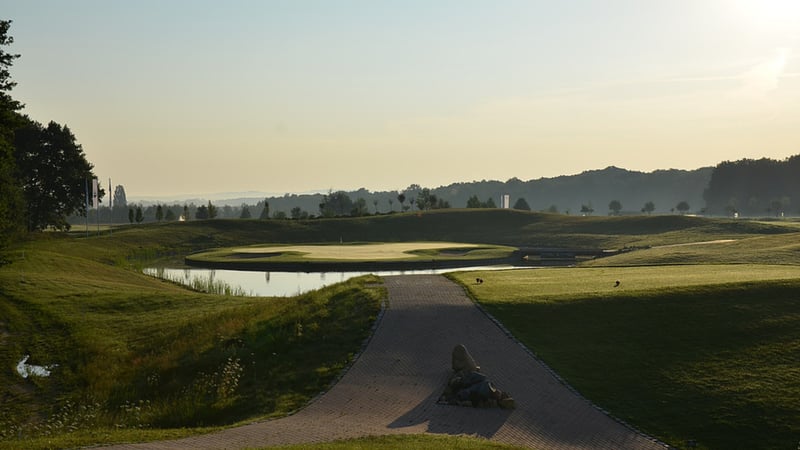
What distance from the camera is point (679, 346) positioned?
22.0 m

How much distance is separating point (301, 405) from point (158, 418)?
13.4 feet

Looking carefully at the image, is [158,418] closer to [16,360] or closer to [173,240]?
[16,360]

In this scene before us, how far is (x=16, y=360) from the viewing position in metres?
25.8

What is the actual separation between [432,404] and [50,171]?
72.0 metres

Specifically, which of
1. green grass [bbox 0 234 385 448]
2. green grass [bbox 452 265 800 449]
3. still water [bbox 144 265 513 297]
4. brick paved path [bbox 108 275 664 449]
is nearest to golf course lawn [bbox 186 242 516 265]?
still water [bbox 144 265 513 297]

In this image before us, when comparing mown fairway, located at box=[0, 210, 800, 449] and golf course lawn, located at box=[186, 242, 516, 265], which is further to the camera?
golf course lawn, located at box=[186, 242, 516, 265]

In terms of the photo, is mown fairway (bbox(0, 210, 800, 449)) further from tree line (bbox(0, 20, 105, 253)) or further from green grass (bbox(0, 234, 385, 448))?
tree line (bbox(0, 20, 105, 253))

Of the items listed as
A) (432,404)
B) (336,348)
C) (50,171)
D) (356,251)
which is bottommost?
(432,404)

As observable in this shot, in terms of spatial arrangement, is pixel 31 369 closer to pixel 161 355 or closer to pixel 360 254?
pixel 161 355

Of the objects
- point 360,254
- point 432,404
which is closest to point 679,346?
point 432,404

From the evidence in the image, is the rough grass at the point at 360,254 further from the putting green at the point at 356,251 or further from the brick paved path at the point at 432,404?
the brick paved path at the point at 432,404

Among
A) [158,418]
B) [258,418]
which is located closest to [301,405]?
[258,418]

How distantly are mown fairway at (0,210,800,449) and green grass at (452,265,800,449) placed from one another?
0.06 metres

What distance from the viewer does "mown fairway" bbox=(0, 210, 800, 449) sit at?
59.5 ft
